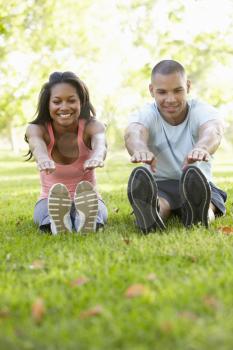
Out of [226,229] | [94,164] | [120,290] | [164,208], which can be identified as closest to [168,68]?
[94,164]

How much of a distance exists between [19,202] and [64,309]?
490 cm

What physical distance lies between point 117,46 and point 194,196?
1905 centimetres

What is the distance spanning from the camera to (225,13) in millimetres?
17375

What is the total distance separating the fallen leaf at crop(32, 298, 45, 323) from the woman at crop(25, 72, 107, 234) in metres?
1.72

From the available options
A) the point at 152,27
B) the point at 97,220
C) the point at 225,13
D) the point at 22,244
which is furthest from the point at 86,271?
the point at 152,27

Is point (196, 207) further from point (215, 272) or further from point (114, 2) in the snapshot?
point (114, 2)

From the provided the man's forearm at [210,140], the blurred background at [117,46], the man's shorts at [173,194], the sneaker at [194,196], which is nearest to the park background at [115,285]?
the sneaker at [194,196]

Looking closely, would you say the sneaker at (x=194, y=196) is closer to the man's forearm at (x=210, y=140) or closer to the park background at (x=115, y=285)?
the park background at (x=115, y=285)

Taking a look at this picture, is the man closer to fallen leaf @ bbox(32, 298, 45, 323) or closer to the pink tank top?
the pink tank top

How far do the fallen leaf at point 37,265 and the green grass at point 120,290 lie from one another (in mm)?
17

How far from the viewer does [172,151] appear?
4445 millimetres

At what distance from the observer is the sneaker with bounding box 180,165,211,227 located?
146 inches

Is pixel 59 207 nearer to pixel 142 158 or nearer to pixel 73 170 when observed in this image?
pixel 73 170

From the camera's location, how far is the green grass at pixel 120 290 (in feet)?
6.30
